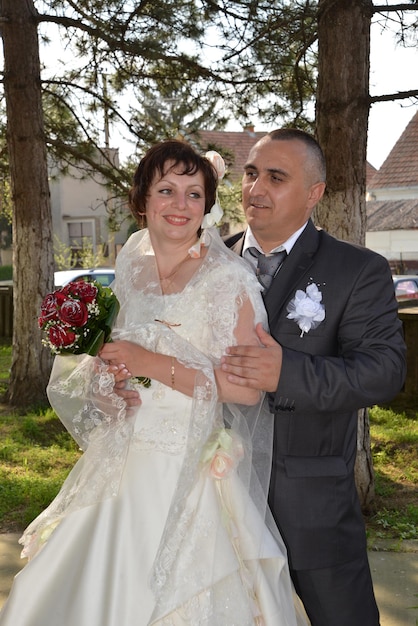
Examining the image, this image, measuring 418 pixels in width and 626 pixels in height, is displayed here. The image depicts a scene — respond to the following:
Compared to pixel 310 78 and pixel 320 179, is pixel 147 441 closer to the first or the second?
pixel 320 179

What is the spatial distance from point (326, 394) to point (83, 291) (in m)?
0.94

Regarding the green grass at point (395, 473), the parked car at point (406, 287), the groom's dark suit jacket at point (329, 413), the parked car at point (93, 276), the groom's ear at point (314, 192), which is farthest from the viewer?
the parked car at point (406, 287)

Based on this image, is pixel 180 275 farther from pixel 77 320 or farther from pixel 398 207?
pixel 398 207

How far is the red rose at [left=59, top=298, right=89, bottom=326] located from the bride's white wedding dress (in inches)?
9.5

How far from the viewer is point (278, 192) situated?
3.31 meters

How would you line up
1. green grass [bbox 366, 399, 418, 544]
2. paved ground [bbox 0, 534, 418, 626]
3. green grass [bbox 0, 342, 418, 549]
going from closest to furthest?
1. paved ground [bbox 0, 534, 418, 626]
2. green grass [bbox 366, 399, 418, 544]
3. green grass [bbox 0, 342, 418, 549]

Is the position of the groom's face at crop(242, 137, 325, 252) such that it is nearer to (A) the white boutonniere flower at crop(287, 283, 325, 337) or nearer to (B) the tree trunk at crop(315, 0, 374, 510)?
(A) the white boutonniere flower at crop(287, 283, 325, 337)

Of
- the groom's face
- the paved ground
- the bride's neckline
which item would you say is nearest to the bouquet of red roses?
the bride's neckline

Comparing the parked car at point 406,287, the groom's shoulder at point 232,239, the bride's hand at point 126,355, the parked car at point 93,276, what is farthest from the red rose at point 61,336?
the parked car at point 406,287

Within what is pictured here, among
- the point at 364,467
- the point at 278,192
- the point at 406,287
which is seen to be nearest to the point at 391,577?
the point at 364,467

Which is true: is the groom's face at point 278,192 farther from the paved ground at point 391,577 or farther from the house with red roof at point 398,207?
the house with red roof at point 398,207

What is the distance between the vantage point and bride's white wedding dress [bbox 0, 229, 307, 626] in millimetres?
2873

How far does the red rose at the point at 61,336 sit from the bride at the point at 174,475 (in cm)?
13

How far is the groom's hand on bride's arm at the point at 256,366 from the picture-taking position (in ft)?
9.30
